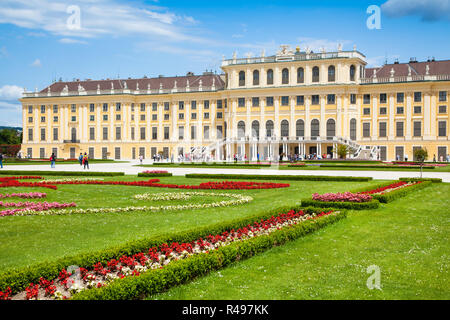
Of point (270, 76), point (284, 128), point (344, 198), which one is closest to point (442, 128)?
point (284, 128)

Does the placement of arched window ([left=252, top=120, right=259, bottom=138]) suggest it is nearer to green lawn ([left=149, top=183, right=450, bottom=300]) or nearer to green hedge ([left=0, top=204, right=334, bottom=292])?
green lawn ([left=149, top=183, right=450, bottom=300])

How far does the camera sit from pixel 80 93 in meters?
79.6

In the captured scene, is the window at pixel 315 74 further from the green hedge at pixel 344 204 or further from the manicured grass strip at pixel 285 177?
the green hedge at pixel 344 204

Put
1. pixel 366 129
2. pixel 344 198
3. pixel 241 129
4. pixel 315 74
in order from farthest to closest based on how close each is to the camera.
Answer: pixel 241 129 < pixel 315 74 < pixel 366 129 < pixel 344 198

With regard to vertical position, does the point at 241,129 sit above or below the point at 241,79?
below

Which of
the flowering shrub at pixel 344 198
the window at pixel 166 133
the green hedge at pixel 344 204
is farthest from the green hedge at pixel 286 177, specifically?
the window at pixel 166 133

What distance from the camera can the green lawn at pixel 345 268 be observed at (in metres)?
6.65

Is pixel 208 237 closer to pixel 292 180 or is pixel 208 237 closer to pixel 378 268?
pixel 378 268

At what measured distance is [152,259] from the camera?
316 inches

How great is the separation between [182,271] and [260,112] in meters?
64.1

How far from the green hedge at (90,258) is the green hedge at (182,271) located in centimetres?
105

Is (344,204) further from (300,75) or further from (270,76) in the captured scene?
(270,76)

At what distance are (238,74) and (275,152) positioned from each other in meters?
13.9
